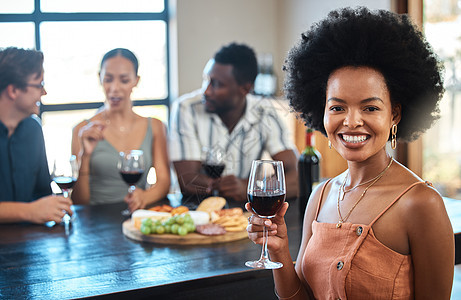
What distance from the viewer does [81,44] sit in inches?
176

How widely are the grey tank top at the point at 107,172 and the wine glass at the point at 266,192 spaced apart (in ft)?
5.13

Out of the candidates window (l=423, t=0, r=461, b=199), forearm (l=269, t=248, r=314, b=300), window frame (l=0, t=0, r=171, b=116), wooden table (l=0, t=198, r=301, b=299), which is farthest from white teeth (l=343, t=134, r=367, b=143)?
window frame (l=0, t=0, r=171, b=116)

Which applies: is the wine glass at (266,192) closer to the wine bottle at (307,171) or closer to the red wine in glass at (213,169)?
the wine bottle at (307,171)

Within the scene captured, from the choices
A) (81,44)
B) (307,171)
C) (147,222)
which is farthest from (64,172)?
(81,44)

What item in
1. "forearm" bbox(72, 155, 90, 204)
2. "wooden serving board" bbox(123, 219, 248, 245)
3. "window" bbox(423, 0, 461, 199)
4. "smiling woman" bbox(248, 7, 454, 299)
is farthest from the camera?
"window" bbox(423, 0, 461, 199)

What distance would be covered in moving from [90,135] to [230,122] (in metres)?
0.81

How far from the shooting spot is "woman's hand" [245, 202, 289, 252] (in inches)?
52.9

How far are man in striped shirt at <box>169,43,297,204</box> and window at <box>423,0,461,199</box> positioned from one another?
1.15 m

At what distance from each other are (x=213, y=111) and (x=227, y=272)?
146cm

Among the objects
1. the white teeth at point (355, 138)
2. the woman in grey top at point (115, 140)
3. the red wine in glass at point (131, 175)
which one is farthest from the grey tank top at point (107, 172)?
the white teeth at point (355, 138)

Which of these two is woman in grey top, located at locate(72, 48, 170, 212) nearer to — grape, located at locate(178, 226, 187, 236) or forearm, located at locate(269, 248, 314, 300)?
grape, located at locate(178, 226, 187, 236)

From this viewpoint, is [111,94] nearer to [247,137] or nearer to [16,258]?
[247,137]

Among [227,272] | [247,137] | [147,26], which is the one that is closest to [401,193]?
[227,272]

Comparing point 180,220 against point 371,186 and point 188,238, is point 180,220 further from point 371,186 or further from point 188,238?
point 371,186
